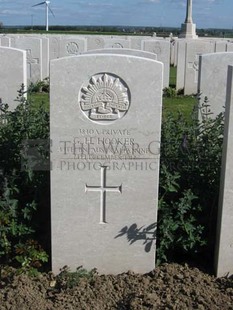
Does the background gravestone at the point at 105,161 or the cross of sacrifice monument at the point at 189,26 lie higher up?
the cross of sacrifice monument at the point at 189,26

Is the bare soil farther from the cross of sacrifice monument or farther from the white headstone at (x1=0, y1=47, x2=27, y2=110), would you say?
the cross of sacrifice monument

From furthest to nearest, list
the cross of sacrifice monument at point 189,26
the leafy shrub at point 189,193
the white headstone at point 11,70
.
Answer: the cross of sacrifice monument at point 189,26
the white headstone at point 11,70
the leafy shrub at point 189,193

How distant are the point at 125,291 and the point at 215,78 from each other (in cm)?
319

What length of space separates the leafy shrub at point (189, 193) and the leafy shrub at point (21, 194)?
2.90 feet

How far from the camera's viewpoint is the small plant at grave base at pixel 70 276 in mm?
3434

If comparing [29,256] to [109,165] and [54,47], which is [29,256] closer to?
[109,165]

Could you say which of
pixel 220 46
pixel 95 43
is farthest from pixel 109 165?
pixel 95 43

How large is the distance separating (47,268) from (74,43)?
42.0 feet

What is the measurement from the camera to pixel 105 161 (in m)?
3.48

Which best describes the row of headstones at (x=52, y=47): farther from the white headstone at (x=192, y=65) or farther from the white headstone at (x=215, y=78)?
the white headstone at (x=215, y=78)

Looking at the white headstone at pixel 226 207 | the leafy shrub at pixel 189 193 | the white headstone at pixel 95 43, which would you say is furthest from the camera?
the white headstone at pixel 95 43

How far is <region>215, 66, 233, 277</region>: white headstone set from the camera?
11.1ft

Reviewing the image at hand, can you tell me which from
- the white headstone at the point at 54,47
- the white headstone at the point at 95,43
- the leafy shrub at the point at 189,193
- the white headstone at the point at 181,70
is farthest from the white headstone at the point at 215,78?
the white headstone at the point at 95,43

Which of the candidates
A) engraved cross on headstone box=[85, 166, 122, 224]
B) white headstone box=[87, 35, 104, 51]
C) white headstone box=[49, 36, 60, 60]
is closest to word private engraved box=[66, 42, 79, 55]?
white headstone box=[49, 36, 60, 60]
